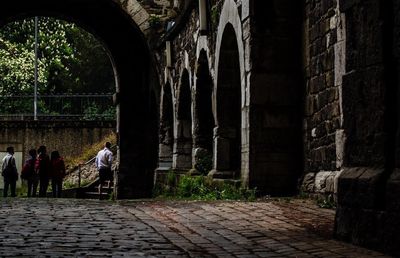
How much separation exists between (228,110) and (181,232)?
5.06 meters

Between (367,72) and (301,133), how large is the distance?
14.4ft

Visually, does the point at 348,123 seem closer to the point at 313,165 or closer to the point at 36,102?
the point at 313,165

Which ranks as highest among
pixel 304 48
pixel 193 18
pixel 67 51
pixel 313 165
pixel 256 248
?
pixel 67 51

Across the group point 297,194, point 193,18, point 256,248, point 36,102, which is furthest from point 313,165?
point 36,102

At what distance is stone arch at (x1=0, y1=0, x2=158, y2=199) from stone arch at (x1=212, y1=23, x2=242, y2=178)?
9.06m

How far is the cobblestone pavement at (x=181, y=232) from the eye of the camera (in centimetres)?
443

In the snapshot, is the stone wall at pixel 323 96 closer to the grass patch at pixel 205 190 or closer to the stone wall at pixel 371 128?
the grass patch at pixel 205 190

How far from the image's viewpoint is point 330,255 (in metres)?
4.11

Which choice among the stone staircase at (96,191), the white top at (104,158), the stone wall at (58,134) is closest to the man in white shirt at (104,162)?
the white top at (104,158)

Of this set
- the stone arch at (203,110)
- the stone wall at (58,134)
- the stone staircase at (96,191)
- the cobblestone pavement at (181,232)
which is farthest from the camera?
the stone wall at (58,134)

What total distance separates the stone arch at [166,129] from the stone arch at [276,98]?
24.7 ft

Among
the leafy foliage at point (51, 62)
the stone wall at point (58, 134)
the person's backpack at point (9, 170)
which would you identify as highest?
the leafy foliage at point (51, 62)

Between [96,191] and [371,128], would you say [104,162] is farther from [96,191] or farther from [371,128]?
[371,128]

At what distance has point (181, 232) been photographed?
5.57 meters
